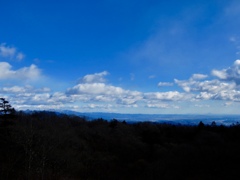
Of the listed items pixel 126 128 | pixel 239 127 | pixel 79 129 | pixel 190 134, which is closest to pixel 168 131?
pixel 190 134

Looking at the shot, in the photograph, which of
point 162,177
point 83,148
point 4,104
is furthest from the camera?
point 83,148

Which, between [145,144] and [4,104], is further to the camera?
[145,144]

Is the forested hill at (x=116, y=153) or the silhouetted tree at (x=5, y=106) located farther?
the silhouetted tree at (x=5, y=106)

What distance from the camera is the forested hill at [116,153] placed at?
61.6 ft

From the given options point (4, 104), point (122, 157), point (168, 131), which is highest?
point (4, 104)

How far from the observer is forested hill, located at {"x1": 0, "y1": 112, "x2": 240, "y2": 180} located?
18.8 meters

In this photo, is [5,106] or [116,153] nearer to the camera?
[5,106]

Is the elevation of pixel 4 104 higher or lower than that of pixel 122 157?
higher

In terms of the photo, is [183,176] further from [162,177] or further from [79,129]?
[79,129]

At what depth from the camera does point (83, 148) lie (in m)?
64.8

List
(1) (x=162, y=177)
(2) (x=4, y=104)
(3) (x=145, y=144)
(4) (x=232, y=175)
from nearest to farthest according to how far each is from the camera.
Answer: (4) (x=232, y=175) < (1) (x=162, y=177) < (2) (x=4, y=104) < (3) (x=145, y=144)

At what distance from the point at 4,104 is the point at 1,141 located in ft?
18.5

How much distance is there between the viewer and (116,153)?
68312 millimetres

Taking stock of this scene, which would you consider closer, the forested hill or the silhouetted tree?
the forested hill
